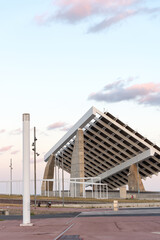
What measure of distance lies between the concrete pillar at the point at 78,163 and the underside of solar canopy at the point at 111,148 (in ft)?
6.05

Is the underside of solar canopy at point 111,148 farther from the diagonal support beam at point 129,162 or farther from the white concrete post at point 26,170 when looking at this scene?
the white concrete post at point 26,170

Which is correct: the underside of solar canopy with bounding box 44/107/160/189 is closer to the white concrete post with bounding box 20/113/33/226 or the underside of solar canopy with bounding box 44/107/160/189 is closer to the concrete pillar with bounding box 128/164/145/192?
the concrete pillar with bounding box 128/164/145/192

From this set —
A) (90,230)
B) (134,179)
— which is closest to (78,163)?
(134,179)

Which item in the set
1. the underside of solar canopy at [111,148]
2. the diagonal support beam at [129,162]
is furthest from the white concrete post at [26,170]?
the diagonal support beam at [129,162]

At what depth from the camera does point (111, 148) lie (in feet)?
268

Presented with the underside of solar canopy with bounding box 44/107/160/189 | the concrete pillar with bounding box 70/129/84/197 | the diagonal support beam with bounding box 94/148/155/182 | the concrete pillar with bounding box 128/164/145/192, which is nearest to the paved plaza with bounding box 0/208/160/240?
the underside of solar canopy with bounding box 44/107/160/189

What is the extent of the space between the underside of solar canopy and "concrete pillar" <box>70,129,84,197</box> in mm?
1843

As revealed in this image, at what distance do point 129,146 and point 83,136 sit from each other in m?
8.90

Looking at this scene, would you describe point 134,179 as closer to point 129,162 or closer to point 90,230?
point 129,162

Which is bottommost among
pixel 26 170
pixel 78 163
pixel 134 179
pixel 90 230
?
pixel 90 230

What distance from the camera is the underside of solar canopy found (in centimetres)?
7331

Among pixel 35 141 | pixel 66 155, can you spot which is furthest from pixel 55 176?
pixel 35 141

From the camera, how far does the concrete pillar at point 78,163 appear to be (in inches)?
3104

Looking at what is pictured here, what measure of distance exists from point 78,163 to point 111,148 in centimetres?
688
